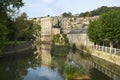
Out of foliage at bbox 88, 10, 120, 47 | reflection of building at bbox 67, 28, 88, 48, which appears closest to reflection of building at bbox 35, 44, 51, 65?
reflection of building at bbox 67, 28, 88, 48

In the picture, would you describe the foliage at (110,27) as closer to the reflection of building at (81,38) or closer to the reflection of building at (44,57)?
the reflection of building at (44,57)

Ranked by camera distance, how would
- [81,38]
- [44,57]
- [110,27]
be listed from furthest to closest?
[81,38] → [44,57] → [110,27]

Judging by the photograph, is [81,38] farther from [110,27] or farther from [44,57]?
[110,27]

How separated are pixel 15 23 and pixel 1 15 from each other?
43790 mm

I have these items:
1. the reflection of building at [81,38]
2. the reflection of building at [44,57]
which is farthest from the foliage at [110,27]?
the reflection of building at [81,38]

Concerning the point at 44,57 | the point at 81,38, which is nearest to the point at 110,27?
the point at 44,57

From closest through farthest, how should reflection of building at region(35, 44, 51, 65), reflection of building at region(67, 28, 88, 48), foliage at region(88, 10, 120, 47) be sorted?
foliage at region(88, 10, 120, 47) < reflection of building at region(35, 44, 51, 65) < reflection of building at region(67, 28, 88, 48)

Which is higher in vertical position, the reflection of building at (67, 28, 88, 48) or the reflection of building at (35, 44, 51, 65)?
the reflection of building at (67, 28, 88, 48)

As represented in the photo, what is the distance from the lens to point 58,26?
465 ft

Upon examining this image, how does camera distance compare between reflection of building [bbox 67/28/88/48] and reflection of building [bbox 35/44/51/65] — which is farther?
reflection of building [bbox 67/28/88/48]

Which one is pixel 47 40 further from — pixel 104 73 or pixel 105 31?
pixel 104 73

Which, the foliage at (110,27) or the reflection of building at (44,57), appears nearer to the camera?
the foliage at (110,27)

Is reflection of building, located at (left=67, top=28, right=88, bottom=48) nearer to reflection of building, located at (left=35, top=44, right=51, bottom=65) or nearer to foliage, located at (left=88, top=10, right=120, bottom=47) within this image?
reflection of building, located at (left=35, top=44, right=51, bottom=65)

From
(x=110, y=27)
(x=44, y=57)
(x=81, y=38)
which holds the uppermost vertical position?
(x=110, y=27)
